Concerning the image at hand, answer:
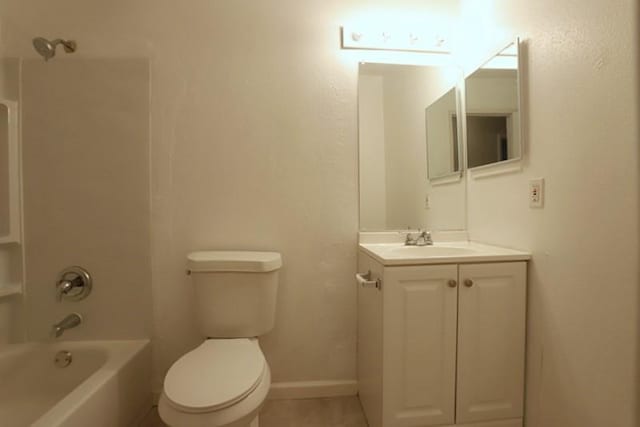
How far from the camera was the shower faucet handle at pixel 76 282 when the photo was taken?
146 centimetres

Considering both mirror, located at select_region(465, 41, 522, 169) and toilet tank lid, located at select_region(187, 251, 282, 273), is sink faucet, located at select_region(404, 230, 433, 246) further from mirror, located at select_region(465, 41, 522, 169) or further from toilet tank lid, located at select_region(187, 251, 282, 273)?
toilet tank lid, located at select_region(187, 251, 282, 273)

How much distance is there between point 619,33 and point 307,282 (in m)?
1.47

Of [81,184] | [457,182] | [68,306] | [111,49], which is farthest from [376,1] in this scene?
[68,306]

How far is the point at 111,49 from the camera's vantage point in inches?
58.6

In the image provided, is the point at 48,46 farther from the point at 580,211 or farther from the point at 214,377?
the point at 580,211

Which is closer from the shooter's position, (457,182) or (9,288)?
(9,288)

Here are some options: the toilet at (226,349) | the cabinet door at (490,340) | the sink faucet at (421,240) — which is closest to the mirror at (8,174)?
the toilet at (226,349)

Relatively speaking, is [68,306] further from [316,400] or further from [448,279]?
[448,279]

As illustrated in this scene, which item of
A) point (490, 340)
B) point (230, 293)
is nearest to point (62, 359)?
point (230, 293)

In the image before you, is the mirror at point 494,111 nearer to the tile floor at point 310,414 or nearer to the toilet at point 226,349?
the toilet at point 226,349

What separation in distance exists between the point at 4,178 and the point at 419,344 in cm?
204

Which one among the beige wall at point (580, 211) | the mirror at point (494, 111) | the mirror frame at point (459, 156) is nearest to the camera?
the beige wall at point (580, 211)

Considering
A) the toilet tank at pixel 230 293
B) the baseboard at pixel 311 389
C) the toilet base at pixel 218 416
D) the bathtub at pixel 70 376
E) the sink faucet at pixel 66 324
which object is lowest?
the baseboard at pixel 311 389

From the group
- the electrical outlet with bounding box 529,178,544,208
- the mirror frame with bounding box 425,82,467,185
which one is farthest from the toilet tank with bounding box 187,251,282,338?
the electrical outlet with bounding box 529,178,544,208
